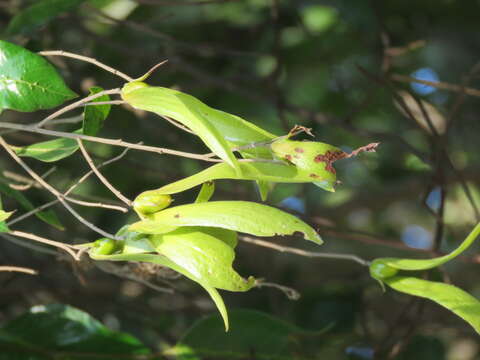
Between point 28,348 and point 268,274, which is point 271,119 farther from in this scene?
point 28,348

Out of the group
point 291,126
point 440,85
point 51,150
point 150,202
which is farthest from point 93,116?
point 291,126

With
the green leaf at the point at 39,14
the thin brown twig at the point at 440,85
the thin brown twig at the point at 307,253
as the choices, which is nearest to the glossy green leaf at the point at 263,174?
the thin brown twig at the point at 307,253

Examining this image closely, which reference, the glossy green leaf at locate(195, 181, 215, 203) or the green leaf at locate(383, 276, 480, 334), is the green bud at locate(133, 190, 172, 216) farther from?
the green leaf at locate(383, 276, 480, 334)

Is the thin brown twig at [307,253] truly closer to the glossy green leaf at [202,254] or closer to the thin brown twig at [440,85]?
the glossy green leaf at [202,254]

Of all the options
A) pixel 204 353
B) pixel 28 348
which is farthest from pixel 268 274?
pixel 28 348

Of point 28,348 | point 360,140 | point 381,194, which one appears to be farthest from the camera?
point 381,194

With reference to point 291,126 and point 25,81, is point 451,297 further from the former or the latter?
point 291,126
